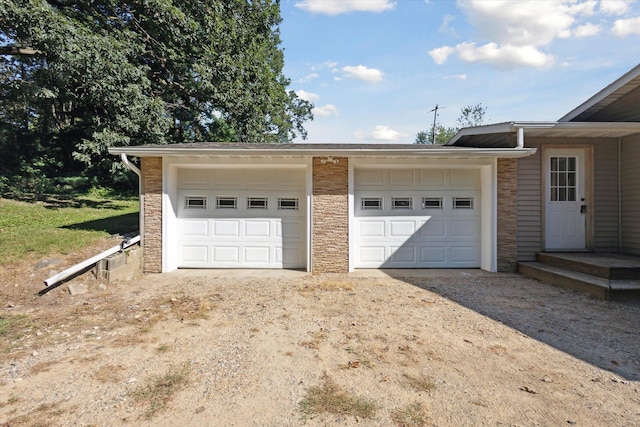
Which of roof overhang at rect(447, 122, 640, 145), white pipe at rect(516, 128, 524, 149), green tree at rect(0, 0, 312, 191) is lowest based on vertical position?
white pipe at rect(516, 128, 524, 149)

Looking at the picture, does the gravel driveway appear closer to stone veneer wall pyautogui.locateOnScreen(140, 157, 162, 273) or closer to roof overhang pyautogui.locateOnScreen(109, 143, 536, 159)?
stone veneer wall pyautogui.locateOnScreen(140, 157, 162, 273)

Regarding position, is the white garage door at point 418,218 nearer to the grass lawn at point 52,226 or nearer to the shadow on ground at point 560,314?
the shadow on ground at point 560,314

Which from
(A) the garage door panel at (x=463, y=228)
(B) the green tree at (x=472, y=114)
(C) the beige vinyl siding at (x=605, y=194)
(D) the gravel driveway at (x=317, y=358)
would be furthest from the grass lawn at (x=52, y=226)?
(B) the green tree at (x=472, y=114)

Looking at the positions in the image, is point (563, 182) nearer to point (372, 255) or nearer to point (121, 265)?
point (372, 255)

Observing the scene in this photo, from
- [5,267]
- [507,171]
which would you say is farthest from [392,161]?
[5,267]

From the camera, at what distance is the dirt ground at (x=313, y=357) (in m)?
Result: 2.28

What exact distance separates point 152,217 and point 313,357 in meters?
5.05

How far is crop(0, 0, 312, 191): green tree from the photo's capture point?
9.15m

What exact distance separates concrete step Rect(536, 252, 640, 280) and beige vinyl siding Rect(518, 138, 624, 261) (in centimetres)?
42

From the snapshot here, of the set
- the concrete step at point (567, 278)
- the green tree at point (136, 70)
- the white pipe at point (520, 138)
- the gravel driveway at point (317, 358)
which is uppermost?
the green tree at point (136, 70)

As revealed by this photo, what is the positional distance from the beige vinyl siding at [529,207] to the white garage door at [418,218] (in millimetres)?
826

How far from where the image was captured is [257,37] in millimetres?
15117

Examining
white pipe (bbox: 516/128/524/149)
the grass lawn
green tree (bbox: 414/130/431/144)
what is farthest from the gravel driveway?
green tree (bbox: 414/130/431/144)

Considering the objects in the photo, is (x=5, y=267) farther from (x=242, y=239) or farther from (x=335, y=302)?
(x=335, y=302)
